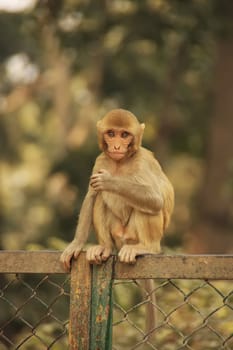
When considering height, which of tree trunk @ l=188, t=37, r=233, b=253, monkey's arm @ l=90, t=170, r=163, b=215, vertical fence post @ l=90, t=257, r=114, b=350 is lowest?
vertical fence post @ l=90, t=257, r=114, b=350

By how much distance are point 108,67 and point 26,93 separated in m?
5.12

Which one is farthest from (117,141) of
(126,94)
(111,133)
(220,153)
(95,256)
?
(126,94)

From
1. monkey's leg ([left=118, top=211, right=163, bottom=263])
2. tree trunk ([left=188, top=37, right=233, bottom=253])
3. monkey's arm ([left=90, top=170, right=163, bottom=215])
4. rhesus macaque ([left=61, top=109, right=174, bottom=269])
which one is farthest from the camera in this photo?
tree trunk ([left=188, top=37, right=233, bottom=253])

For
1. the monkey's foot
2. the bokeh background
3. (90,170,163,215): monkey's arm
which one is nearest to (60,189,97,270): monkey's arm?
(90,170,163,215): monkey's arm

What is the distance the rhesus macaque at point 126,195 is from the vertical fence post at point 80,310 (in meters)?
1.22

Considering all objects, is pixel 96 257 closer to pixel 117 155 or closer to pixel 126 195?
pixel 126 195

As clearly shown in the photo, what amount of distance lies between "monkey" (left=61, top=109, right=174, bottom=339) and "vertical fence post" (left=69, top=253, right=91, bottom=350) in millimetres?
1196

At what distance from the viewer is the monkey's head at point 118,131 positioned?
4977mm

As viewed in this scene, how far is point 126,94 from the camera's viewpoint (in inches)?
666

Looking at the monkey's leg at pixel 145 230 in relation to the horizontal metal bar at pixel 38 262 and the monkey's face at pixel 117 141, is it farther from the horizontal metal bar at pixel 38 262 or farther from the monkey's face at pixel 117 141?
the horizontal metal bar at pixel 38 262

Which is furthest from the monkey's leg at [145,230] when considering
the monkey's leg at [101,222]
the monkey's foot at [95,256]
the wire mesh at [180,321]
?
the monkey's foot at [95,256]

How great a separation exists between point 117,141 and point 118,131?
65mm

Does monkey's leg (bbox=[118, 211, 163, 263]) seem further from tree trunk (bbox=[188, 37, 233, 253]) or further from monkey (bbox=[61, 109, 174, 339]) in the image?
tree trunk (bbox=[188, 37, 233, 253])

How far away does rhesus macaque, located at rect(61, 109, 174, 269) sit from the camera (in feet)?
16.3
